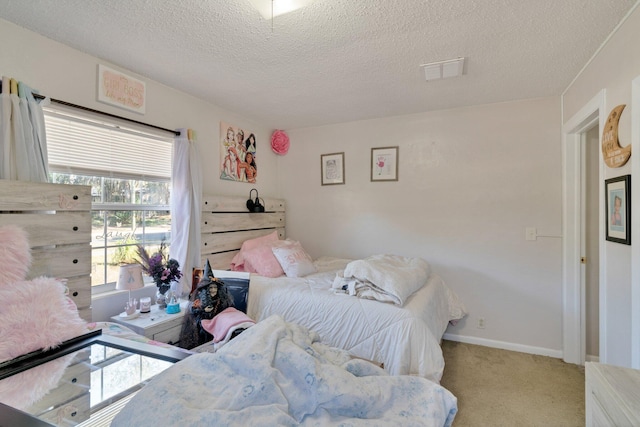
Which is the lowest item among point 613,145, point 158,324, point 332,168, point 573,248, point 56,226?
point 158,324

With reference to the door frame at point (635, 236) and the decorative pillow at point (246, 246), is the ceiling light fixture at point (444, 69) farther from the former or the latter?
the decorative pillow at point (246, 246)

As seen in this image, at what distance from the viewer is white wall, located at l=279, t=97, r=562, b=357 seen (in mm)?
2781

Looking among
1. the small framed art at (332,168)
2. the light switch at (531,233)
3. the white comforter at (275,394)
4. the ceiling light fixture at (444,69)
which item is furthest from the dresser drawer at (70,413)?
the light switch at (531,233)

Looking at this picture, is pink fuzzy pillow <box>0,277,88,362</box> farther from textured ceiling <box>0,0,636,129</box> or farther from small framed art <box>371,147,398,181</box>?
small framed art <box>371,147,398,181</box>

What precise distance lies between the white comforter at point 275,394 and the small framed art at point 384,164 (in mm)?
2522

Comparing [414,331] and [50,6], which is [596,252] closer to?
[414,331]

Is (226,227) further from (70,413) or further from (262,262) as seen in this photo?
(70,413)

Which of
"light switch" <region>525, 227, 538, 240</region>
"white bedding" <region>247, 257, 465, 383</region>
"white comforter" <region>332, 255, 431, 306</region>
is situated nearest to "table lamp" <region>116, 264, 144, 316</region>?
"white bedding" <region>247, 257, 465, 383</region>

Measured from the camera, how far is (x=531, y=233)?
2.82 meters

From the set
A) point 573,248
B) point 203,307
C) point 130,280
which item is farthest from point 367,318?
point 573,248

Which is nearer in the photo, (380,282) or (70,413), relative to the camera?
(70,413)

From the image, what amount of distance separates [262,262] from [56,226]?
5.05 ft

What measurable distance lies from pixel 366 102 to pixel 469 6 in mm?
1410

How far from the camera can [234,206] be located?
10.1 feet
